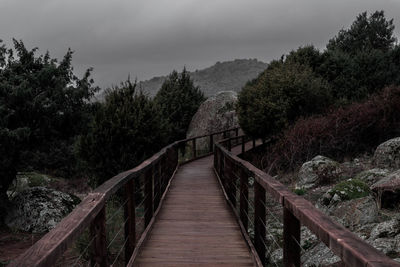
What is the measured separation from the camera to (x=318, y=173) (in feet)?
30.3

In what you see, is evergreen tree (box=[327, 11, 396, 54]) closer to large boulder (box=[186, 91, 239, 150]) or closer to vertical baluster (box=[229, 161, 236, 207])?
large boulder (box=[186, 91, 239, 150])

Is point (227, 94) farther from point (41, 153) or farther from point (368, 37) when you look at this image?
point (368, 37)

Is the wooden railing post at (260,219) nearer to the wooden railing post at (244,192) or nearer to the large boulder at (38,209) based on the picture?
the wooden railing post at (244,192)

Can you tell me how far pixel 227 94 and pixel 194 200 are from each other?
17.3 metres

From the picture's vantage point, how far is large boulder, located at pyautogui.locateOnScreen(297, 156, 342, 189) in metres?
9.16

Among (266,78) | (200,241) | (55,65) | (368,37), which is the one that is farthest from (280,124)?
(368,37)

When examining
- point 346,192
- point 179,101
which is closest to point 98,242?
point 346,192

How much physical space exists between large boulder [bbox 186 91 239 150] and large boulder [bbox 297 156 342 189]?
Result: 13.7 m

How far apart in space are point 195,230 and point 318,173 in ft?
15.2

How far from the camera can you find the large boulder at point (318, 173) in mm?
9164

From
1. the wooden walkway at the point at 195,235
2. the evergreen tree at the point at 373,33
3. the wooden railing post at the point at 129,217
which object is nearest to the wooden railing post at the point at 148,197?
the wooden walkway at the point at 195,235

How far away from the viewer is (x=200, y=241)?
5.22 m

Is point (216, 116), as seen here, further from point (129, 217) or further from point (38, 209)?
→ point (129, 217)

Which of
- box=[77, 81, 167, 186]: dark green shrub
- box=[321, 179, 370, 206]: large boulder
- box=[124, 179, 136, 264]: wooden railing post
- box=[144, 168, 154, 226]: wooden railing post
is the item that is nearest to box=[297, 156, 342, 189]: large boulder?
box=[321, 179, 370, 206]: large boulder
